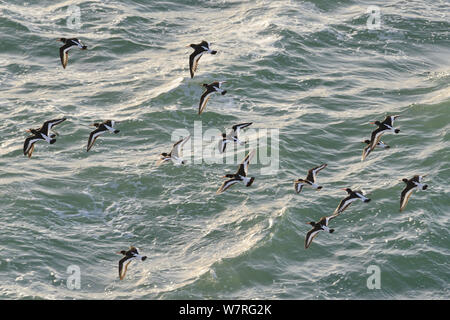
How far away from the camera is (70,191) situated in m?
30.6

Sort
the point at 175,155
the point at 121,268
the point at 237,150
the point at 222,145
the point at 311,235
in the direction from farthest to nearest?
the point at 237,150 → the point at 222,145 → the point at 175,155 → the point at 311,235 → the point at 121,268

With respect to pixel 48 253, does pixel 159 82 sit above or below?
above

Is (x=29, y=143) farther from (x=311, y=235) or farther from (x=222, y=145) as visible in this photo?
(x=311, y=235)

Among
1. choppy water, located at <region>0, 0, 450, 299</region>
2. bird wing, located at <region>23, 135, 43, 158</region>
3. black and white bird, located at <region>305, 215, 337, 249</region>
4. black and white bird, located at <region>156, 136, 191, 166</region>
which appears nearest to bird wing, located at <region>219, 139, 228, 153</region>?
choppy water, located at <region>0, 0, 450, 299</region>

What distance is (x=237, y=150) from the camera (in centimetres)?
3331

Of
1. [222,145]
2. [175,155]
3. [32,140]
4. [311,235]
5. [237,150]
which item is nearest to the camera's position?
[32,140]

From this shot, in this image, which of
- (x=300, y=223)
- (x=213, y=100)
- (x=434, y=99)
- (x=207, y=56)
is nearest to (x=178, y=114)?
(x=213, y=100)

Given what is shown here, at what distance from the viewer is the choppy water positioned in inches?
1065

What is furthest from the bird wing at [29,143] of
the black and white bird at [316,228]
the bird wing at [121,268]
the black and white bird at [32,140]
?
the black and white bird at [316,228]

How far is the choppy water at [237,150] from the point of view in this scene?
88.7 feet

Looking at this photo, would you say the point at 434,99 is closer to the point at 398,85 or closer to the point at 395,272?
the point at 398,85

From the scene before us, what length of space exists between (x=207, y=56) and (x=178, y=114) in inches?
240

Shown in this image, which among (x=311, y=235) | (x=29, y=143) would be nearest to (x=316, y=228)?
(x=311, y=235)
